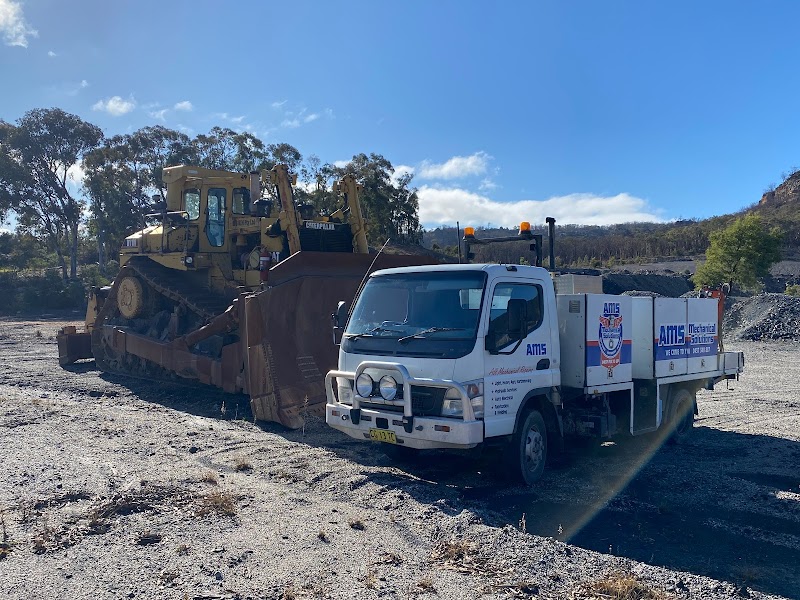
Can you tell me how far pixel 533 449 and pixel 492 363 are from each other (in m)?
1.16

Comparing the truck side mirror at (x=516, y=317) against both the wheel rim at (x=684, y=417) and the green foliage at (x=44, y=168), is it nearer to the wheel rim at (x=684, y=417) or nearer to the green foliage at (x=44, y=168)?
the wheel rim at (x=684, y=417)

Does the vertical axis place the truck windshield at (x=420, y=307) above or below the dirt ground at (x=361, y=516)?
above

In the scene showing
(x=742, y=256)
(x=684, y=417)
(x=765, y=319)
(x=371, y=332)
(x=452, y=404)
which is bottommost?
(x=684, y=417)

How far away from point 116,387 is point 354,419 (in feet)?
25.4

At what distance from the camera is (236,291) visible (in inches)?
518

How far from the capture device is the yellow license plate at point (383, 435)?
6680 millimetres

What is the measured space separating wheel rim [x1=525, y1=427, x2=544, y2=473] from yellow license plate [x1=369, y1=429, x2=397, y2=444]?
133cm

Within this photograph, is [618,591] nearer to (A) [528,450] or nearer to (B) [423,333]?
(A) [528,450]

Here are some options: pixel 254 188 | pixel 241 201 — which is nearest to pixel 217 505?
pixel 254 188

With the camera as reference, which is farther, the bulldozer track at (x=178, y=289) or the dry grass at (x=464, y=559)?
the bulldozer track at (x=178, y=289)

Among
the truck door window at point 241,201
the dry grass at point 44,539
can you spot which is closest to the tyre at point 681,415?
the dry grass at point 44,539

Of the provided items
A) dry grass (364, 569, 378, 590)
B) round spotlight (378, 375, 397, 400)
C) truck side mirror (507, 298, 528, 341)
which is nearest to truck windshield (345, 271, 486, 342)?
truck side mirror (507, 298, 528, 341)

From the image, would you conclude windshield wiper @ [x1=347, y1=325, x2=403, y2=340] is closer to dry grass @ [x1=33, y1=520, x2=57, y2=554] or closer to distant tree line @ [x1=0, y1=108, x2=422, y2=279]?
dry grass @ [x1=33, y1=520, x2=57, y2=554]

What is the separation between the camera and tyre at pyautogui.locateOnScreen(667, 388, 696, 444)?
930cm
